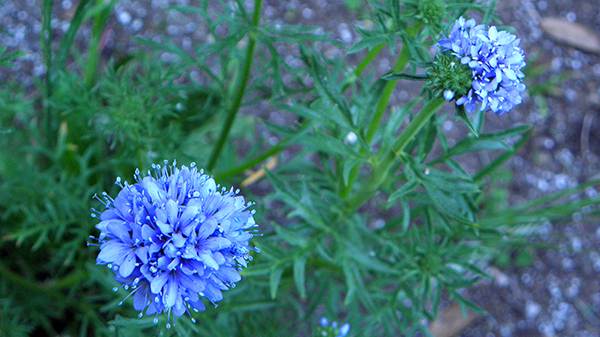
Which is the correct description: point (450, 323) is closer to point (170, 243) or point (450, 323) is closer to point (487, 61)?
point (487, 61)

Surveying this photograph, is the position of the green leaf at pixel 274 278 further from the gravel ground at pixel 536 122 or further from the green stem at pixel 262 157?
the gravel ground at pixel 536 122

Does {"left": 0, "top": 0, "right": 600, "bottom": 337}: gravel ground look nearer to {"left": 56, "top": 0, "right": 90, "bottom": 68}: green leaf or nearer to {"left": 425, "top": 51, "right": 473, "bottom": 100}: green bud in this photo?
{"left": 56, "top": 0, "right": 90, "bottom": 68}: green leaf

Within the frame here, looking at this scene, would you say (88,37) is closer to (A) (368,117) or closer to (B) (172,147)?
(B) (172,147)

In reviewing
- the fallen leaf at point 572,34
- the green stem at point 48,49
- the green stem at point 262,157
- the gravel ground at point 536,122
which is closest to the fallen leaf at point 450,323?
the gravel ground at point 536,122

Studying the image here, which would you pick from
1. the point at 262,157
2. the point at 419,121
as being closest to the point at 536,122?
the point at 262,157

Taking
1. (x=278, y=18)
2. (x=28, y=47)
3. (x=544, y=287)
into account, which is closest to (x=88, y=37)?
(x=28, y=47)

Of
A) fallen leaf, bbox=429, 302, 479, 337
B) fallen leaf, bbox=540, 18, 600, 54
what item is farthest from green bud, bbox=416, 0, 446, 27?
fallen leaf, bbox=540, 18, 600, 54
